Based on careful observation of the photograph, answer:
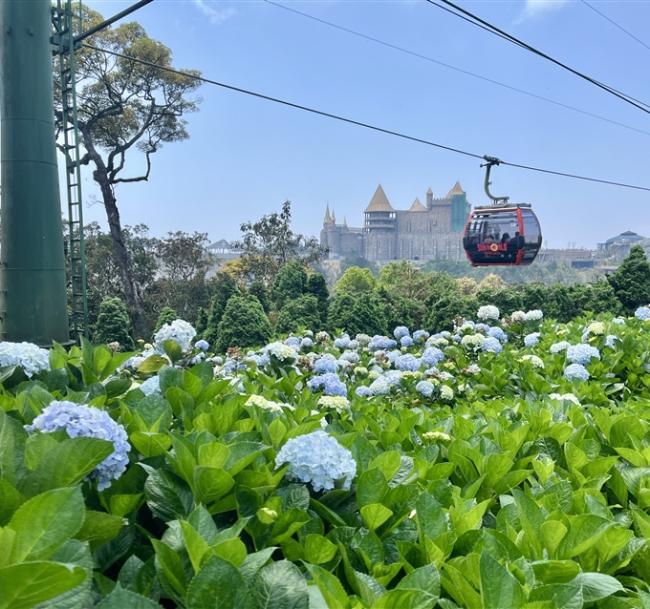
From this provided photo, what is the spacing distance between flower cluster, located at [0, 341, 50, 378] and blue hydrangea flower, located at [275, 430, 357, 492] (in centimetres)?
91

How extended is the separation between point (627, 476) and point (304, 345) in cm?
370

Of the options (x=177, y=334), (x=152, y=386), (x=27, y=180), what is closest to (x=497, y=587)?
(x=152, y=386)

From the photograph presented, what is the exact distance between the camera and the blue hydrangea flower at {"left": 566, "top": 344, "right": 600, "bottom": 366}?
12.0ft

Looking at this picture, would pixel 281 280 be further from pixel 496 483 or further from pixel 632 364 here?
pixel 496 483

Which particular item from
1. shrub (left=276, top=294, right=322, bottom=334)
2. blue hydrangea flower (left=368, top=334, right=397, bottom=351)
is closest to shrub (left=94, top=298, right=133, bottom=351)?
shrub (left=276, top=294, right=322, bottom=334)

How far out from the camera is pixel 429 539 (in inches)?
41.3

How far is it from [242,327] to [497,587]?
10.7m

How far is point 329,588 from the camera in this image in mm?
811

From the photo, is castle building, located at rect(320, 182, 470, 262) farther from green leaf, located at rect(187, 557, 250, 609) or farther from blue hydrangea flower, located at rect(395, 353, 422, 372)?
green leaf, located at rect(187, 557, 250, 609)

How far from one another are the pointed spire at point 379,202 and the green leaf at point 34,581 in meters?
104

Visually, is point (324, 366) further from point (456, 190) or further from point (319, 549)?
point (456, 190)

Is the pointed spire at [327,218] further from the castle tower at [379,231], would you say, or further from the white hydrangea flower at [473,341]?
the white hydrangea flower at [473,341]

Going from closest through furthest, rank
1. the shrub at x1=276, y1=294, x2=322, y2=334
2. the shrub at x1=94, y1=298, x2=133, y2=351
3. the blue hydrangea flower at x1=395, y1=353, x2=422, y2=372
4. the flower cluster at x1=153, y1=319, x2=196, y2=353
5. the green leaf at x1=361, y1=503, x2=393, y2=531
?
the green leaf at x1=361, y1=503, x2=393, y2=531 → the flower cluster at x1=153, y1=319, x2=196, y2=353 → the blue hydrangea flower at x1=395, y1=353, x2=422, y2=372 → the shrub at x1=276, y1=294, x2=322, y2=334 → the shrub at x1=94, y1=298, x2=133, y2=351

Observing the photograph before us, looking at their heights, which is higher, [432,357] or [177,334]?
[177,334]
